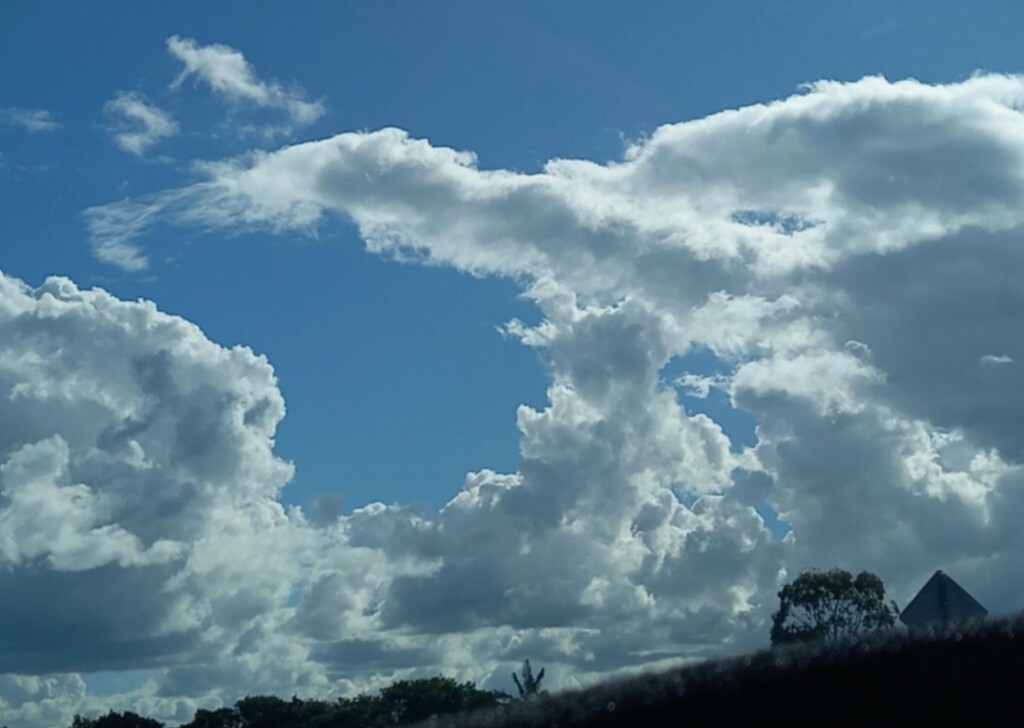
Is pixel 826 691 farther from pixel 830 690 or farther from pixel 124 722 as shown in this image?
pixel 124 722

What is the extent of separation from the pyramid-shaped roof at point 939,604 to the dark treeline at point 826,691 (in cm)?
477

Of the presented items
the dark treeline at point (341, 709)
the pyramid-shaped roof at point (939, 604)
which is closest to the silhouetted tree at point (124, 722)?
the dark treeline at point (341, 709)

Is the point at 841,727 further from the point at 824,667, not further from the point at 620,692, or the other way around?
the point at 620,692

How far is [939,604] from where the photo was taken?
1582 centimetres

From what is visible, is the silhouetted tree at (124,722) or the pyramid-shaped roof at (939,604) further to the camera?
the silhouetted tree at (124,722)

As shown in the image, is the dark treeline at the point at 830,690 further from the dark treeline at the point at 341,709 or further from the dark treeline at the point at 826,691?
the dark treeline at the point at 341,709

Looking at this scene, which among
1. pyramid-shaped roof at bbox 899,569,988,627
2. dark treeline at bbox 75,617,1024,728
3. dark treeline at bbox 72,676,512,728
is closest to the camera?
dark treeline at bbox 75,617,1024,728

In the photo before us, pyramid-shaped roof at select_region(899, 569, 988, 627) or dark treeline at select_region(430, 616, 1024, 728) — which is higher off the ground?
pyramid-shaped roof at select_region(899, 569, 988, 627)

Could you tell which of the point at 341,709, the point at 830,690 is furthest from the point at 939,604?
the point at 341,709

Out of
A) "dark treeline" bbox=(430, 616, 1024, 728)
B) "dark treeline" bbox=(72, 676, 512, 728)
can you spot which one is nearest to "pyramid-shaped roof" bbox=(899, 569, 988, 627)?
"dark treeline" bbox=(430, 616, 1024, 728)

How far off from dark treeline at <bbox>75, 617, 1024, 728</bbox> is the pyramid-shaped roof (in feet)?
15.6

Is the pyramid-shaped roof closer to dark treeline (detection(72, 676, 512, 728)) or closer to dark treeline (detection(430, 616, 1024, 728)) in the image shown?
dark treeline (detection(430, 616, 1024, 728))

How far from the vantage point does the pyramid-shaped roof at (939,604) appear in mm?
15523

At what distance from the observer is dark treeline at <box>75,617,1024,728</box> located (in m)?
8.53
